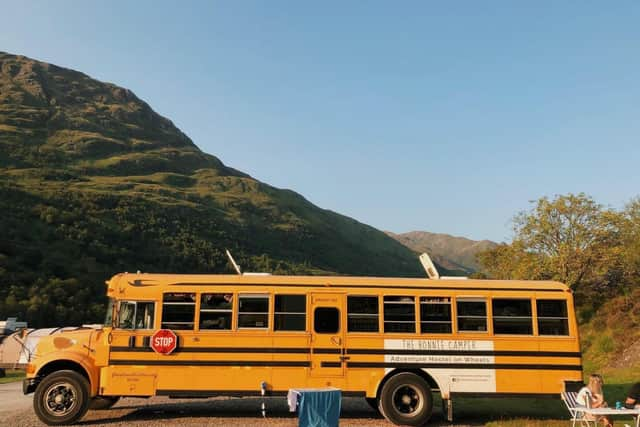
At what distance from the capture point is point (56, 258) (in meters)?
59.1

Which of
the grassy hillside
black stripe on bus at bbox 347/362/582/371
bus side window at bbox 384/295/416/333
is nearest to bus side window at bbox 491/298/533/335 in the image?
black stripe on bus at bbox 347/362/582/371

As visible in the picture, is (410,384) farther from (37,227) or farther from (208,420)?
(37,227)

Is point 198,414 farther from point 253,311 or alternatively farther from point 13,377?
point 13,377

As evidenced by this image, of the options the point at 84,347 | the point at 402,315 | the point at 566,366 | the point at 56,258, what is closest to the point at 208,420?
the point at 84,347

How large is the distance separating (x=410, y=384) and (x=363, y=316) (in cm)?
175

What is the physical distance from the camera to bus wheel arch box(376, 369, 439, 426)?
1005cm

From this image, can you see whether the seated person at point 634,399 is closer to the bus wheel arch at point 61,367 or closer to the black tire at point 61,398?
the black tire at point 61,398

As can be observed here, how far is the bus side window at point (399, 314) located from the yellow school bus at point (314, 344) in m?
0.02

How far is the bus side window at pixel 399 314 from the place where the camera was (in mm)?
10391

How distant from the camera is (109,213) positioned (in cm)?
8281

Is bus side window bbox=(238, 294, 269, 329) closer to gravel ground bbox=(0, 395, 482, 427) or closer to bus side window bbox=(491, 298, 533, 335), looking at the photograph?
gravel ground bbox=(0, 395, 482, 427)

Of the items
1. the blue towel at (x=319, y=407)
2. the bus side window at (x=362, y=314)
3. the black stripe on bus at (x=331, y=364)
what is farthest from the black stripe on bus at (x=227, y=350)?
the blue towel at (x=319, y=407)

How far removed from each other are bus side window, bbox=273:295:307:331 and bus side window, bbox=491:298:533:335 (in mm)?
4249

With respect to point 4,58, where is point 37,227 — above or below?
below
